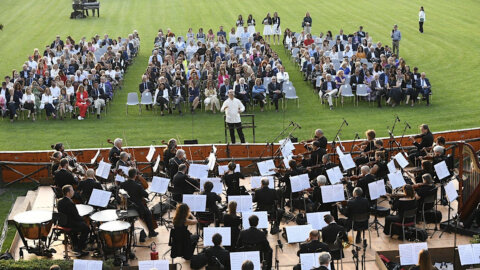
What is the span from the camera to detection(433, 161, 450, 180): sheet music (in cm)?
1667

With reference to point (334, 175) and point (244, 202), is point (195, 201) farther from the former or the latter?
point (334, 175)

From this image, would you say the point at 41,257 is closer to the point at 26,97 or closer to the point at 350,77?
the point at 26,97

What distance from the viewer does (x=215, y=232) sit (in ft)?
45.4

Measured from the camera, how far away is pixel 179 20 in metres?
44.5

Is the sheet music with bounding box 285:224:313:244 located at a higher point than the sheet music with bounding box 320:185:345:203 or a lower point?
lower

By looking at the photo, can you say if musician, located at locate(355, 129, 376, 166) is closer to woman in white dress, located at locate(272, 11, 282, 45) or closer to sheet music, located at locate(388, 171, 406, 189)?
sheet music, located at locate(388, 171, 406, 189)

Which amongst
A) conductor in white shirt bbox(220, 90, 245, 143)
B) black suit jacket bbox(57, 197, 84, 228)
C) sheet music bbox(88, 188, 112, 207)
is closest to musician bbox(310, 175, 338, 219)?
sheet music bbox(88, 188, 112, 207)

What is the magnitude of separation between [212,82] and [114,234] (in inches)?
525

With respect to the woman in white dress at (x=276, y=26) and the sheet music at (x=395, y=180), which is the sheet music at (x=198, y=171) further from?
the woman in white dress at (x=276, y=26)

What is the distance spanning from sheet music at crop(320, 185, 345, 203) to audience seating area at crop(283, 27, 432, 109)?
468 inches

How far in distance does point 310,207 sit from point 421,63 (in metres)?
18.4

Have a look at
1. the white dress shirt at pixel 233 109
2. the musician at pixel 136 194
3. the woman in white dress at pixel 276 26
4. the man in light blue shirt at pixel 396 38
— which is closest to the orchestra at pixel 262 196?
the musician at pixel 136 194

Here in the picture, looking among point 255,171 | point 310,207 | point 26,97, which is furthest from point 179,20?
point 310,207

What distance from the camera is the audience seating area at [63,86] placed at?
26.4m
